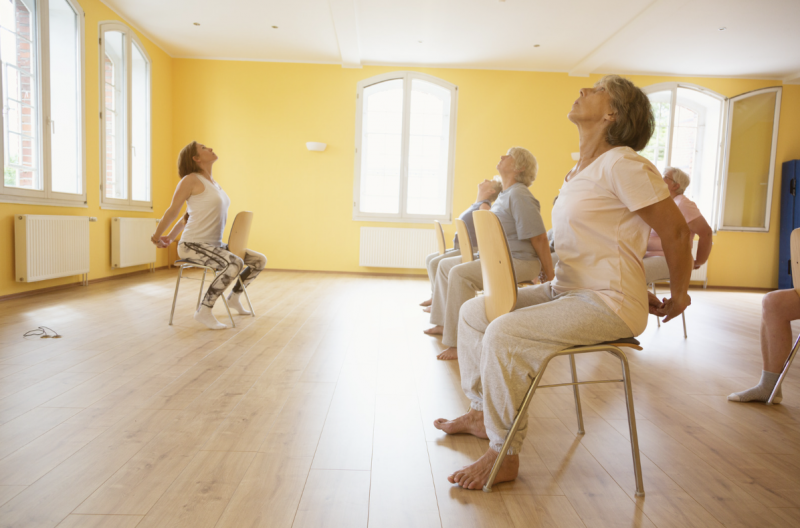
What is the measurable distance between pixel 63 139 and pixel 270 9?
2495 millimetres

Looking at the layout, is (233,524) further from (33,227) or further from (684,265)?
(33,227)

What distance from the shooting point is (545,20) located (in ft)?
17.5

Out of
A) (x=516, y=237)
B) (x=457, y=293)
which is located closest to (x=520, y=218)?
(x=516, y=237)

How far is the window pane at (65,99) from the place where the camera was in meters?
4.65

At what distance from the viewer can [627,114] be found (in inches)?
57.5

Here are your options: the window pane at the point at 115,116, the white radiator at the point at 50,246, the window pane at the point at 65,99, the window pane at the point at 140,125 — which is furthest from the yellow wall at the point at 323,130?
the white radiator at the point at 50,246

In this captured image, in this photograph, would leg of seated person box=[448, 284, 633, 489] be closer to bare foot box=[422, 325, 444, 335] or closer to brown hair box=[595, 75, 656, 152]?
brown hair box=[595, 75, 656, 152]

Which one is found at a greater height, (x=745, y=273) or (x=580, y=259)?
(x=580, y=259)

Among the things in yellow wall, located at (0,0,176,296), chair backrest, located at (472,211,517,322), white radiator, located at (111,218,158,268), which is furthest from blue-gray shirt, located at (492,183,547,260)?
white radiator, located at (111,218,158,268)

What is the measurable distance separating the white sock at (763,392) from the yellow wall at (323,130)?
5084 mm

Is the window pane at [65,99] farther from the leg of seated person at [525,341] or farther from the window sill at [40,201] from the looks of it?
the leg of seated person at [525,341]

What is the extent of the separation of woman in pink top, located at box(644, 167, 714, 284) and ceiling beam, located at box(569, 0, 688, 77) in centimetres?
239

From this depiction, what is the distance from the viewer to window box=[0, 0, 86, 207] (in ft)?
13.5

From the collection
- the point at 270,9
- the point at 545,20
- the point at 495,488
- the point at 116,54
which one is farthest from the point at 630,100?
the point at 116,54
